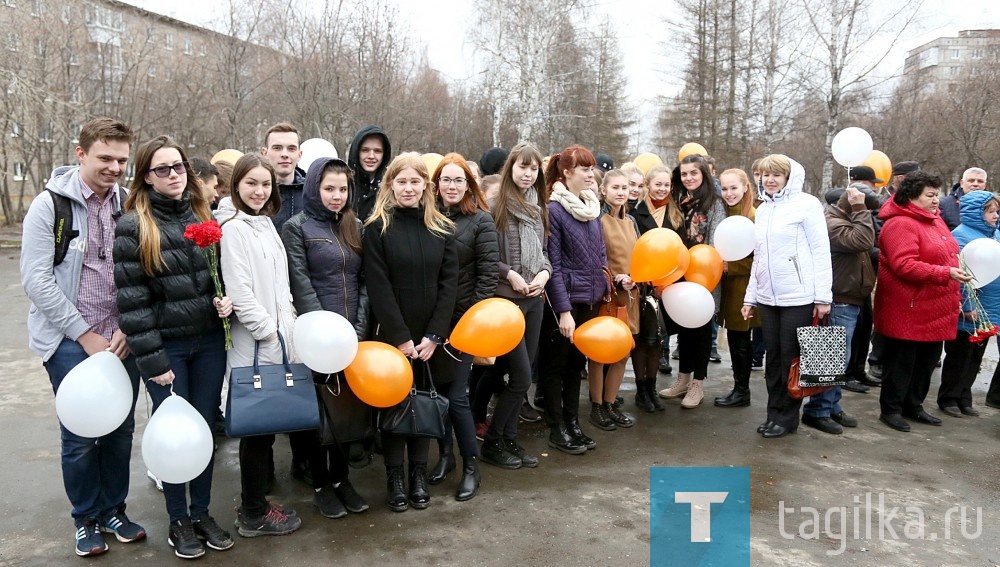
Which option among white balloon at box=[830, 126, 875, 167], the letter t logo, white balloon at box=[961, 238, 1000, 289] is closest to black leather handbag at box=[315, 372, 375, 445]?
the letter t logo

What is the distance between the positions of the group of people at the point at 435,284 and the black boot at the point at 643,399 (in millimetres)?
26

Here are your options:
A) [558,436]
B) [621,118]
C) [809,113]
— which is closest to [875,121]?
[809,113]

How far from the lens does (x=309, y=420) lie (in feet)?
10.1

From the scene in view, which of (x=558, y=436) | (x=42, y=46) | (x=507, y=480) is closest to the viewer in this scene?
(x=507, y=480)

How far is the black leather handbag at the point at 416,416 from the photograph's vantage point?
3.48 metres

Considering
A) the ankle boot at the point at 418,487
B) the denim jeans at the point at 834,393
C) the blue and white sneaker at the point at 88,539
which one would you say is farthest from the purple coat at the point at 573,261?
the blue and white sneaker at the point at 88,539

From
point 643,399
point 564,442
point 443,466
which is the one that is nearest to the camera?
point 443,466

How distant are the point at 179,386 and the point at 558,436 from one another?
2.51 metres

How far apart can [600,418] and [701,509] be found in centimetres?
142

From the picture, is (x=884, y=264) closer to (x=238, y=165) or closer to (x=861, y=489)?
(x=861, y=489)

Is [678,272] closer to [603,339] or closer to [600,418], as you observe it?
[603,339]

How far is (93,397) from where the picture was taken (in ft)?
9.14

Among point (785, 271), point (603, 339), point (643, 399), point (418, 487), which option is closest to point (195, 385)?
point (418, 487)

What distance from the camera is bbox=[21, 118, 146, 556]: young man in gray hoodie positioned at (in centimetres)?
289
